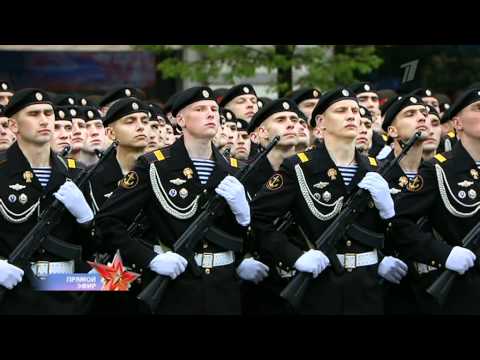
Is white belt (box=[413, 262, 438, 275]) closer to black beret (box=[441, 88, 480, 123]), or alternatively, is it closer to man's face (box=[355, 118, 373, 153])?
black beret (box=[441, 88, 480, 123])

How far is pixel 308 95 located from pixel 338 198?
3.57m

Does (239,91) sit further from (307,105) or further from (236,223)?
(236,223)

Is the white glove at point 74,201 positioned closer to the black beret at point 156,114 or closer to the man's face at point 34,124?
the man's face at point 34,124

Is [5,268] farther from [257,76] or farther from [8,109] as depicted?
[257,76]

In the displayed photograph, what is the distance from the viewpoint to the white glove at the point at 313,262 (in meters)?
9.84

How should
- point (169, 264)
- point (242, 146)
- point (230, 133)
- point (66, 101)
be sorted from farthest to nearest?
point (66, 101)
point (242, 146)
point (230, 133)
point (169, 264)

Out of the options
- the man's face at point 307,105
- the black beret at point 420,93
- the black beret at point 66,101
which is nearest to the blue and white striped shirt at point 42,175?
the black beret at point 420,93

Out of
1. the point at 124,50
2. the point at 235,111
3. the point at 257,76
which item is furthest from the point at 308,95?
the point at 124,50

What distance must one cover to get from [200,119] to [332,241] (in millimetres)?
1292

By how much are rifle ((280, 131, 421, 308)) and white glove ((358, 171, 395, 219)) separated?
0.06m

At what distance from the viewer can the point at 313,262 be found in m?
9.85

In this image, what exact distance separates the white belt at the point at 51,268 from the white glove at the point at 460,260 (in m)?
2.68

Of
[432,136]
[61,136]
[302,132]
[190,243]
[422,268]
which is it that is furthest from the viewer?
[61,136]

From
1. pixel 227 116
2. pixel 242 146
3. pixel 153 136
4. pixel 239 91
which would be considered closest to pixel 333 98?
pixel 153 136
